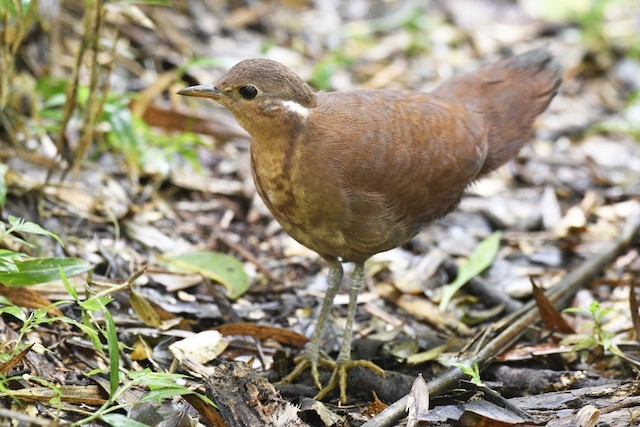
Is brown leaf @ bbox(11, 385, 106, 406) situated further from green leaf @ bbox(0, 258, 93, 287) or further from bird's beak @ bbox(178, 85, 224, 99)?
bird's beak @ bbox(178, 85, 224, 99)

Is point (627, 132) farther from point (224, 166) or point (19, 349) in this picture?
point (19, 349)

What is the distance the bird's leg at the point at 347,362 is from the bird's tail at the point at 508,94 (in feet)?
3.20

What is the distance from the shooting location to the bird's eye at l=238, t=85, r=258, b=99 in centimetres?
365

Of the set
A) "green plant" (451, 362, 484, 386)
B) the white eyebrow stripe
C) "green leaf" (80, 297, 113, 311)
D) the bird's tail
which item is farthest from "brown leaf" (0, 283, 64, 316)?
the bird's tail

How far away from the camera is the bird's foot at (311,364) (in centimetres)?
393

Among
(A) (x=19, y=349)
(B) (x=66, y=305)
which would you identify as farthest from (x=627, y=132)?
(A) (x=19, y=349)

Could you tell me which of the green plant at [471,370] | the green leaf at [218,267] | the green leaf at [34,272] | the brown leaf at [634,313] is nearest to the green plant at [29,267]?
the green leaf at [34,272]

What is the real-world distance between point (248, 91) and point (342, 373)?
1407 mm

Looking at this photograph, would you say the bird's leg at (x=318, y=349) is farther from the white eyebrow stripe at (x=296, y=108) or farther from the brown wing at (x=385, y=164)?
the white eyebrow stripe at (x=296, y=108)

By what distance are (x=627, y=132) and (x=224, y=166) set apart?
3454 millimetres

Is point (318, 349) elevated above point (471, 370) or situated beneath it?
situated beneath

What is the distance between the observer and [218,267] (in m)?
4.63

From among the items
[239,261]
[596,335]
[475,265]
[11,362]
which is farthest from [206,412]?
[475,265]

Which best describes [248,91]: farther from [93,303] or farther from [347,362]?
[347,362]
